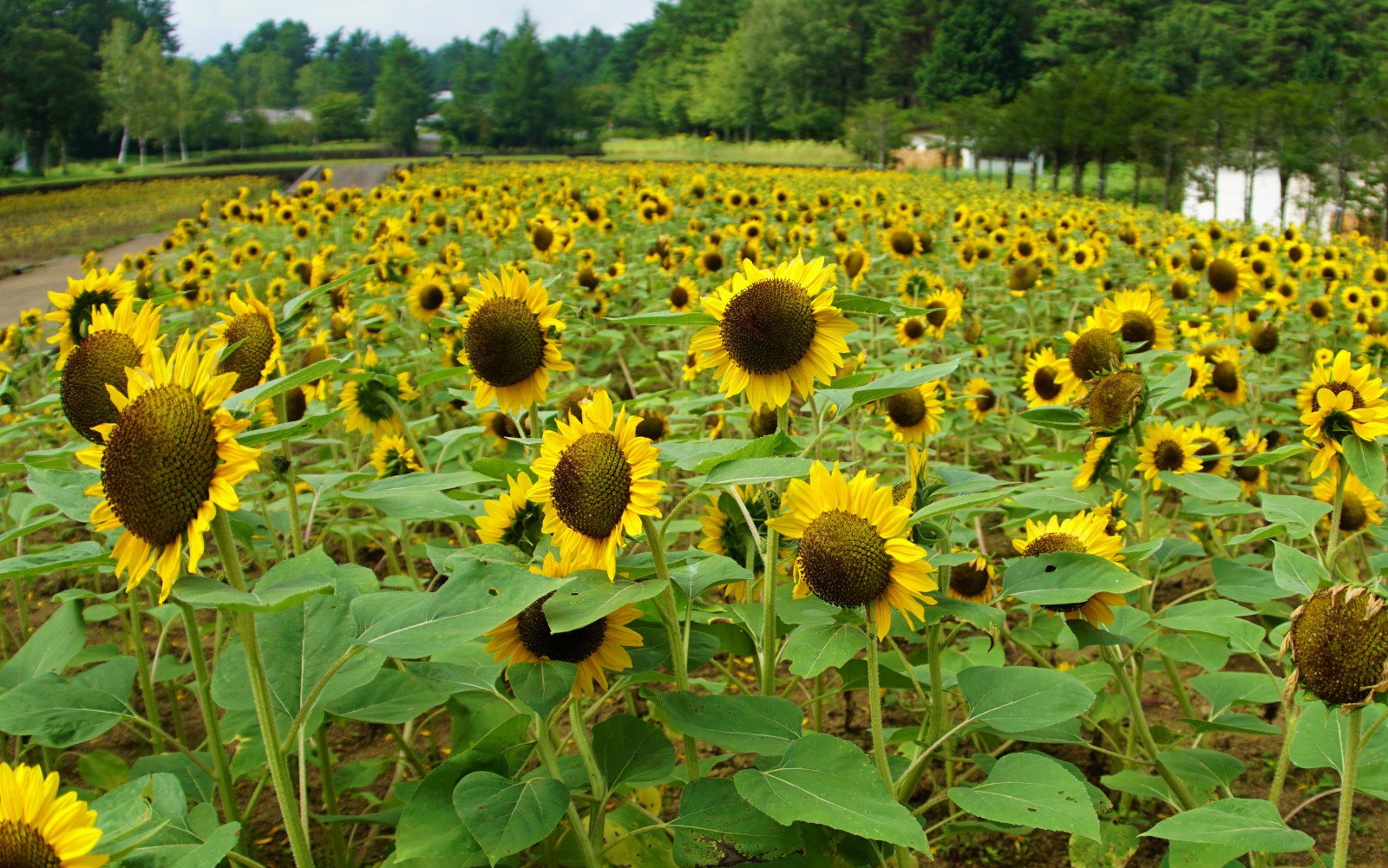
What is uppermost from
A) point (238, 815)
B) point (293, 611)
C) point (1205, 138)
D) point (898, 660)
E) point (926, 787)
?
point (1205, 138)

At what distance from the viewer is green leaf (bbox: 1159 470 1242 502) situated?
173 cm

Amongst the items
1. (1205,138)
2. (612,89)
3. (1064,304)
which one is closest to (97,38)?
(612,89)

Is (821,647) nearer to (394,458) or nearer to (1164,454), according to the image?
(1164,454)

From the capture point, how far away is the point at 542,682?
1258mm

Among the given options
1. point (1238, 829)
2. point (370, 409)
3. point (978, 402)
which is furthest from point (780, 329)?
point (978, 402)

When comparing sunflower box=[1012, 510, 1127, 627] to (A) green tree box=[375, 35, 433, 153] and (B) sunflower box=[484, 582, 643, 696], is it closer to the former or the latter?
(B) sunflower box=[484, 582, 643, 696]

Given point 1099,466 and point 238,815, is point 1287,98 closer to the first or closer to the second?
point 1099,466

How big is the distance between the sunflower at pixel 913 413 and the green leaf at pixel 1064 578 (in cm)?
112

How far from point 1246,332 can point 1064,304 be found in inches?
66.2

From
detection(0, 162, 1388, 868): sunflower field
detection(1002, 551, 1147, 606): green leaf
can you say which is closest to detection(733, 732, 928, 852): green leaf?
detection(0, 162, 1388, 868): sunflower field

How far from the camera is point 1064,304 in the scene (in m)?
6.14

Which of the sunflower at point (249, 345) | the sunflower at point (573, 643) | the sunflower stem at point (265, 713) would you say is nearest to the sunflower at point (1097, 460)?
the sunflower at point (573, 643)

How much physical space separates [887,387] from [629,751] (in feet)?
2.13

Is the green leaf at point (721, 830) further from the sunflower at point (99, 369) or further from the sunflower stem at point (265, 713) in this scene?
the sunflower at point (99, 369)
